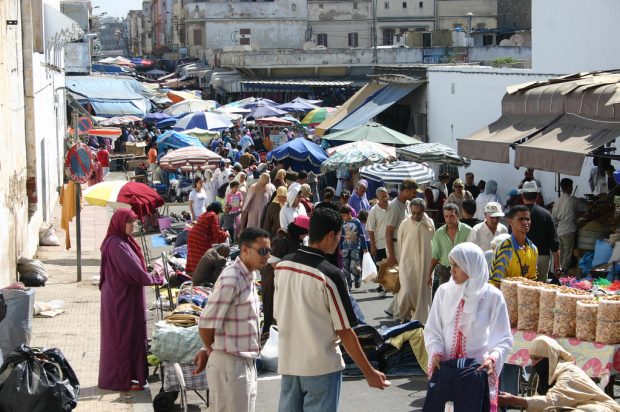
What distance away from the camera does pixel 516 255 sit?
30.2ft

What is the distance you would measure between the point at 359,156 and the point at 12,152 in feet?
25.3

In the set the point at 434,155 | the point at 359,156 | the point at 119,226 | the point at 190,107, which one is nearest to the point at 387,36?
the point at 190,107

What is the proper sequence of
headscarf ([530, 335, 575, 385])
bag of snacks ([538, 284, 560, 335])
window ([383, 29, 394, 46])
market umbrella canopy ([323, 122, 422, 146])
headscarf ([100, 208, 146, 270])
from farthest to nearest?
window ([383, 29, 394, 46])
market umbrella canopy ([323, 122, 422, 146])
headscarf ([100, 208, 146, 270])
bag of snacks ([538, 284, 560, 335])
headscarf ([530, 335, 575, 385])

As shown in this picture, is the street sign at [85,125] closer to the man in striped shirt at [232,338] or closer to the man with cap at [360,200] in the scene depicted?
the man with cap at [360,200]

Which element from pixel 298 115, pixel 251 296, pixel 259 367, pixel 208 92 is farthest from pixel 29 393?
pixel 208 92

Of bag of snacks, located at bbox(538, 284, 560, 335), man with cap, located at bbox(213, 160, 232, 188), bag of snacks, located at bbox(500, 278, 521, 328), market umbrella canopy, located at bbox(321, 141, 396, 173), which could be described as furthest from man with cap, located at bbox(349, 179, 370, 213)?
bag of snacks, located at bbox(538, 284, 560, 335)

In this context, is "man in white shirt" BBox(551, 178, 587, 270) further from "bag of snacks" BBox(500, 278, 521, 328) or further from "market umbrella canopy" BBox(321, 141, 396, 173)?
"market umbrella canopy" BBox(321, 141, 396, 173)

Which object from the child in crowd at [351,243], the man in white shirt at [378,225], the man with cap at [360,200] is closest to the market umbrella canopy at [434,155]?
the man with cap at [360,200]

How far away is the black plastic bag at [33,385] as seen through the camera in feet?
26.1

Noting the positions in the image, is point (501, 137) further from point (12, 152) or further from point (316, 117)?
point (316, 117)

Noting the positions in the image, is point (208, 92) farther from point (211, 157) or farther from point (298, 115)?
point (211, 157)

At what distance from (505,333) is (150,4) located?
13245cm

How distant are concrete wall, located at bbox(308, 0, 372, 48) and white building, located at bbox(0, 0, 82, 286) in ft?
163

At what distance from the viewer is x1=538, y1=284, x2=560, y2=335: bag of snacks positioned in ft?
27.7
